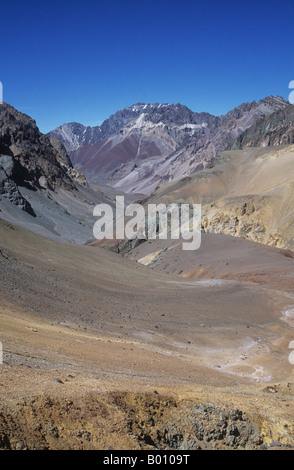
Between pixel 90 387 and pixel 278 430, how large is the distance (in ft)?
10.3

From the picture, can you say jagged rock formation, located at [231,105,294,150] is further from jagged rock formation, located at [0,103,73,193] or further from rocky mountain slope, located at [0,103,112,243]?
jagged rock formation, located at [0,103,73,193]

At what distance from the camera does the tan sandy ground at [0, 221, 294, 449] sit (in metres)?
5.48

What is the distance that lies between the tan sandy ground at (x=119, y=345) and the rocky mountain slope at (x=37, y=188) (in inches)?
1117

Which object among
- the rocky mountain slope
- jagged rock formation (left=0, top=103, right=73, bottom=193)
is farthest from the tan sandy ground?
jagged rock formation (left=0, top=103, right=73, bottom=193)

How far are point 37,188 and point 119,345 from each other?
70096 millimetres

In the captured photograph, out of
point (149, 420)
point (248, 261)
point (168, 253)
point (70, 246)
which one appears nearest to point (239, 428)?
point (149, 420)

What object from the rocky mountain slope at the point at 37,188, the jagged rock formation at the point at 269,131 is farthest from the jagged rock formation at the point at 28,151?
the jagged rock formation at the point at 269,131

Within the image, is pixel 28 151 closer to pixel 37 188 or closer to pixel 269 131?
pixel 37 188

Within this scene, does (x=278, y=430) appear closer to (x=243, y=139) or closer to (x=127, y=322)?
(x=127, y=322)

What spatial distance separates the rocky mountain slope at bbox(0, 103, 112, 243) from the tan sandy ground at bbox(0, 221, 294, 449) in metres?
28.4

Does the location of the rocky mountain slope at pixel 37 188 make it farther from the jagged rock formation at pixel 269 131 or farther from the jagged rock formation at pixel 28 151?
the jagged rock formation at pixel 269 131

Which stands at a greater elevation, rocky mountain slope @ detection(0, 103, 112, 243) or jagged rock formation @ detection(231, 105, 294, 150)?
jagged rock formation @ detection(231, 105, 294, 150)

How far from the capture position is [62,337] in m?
10.2

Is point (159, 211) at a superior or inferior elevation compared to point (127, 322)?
superior
